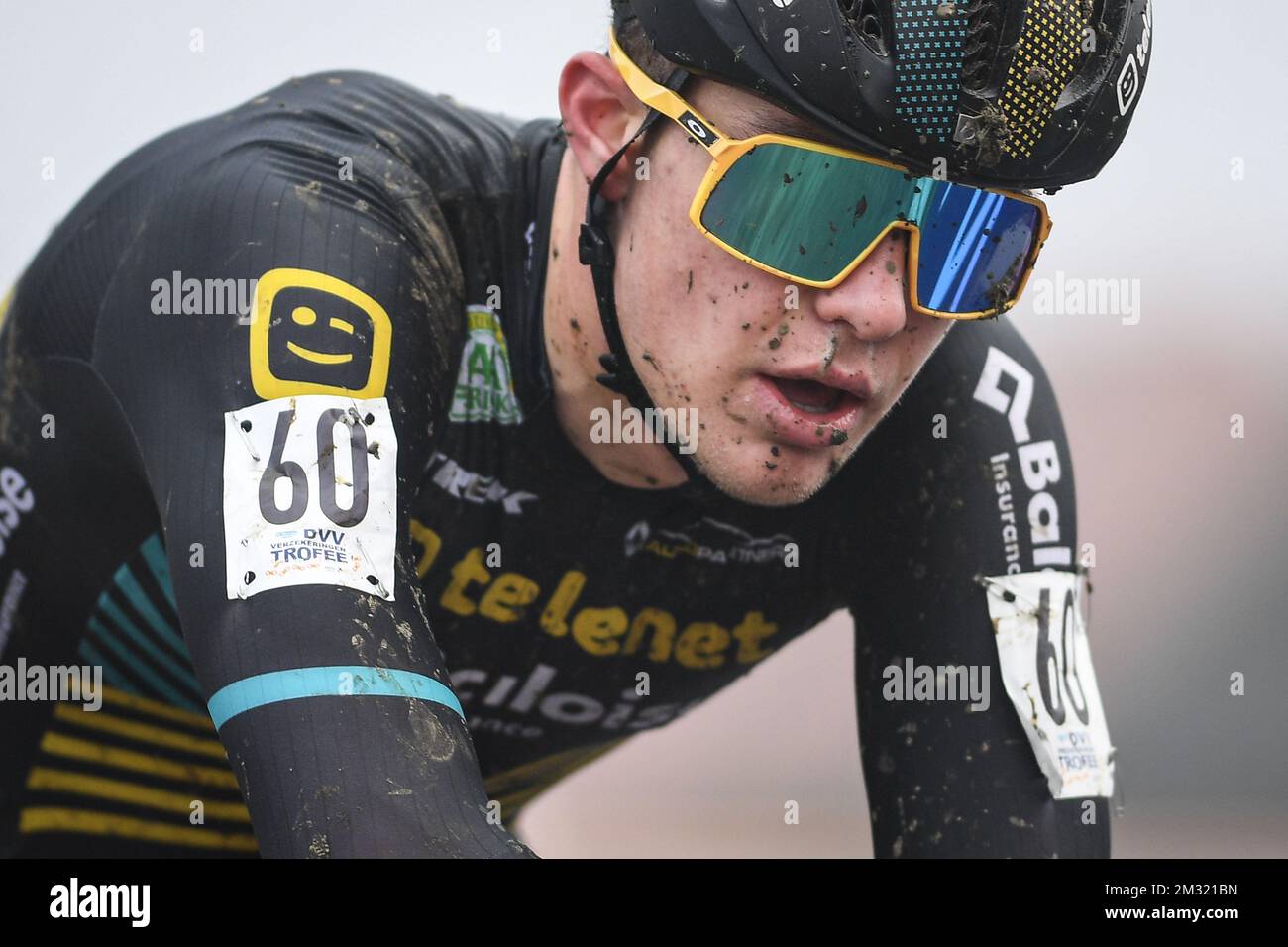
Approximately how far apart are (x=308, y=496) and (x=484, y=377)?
72 centimetres

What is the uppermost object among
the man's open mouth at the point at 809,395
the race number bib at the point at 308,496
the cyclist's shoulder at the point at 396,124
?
the cyclist's shoulder at the point at 396,124

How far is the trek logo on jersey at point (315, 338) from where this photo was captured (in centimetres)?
209

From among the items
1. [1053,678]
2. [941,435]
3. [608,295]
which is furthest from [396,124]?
[1053,678]

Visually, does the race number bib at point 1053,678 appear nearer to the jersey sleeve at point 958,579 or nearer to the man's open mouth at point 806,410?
the jersey sleeve at point 958,579

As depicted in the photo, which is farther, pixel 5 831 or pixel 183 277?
pixel 5 831

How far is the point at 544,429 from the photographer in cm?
275

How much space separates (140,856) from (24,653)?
1.64 ft

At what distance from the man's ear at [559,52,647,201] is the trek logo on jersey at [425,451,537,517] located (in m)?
0.55

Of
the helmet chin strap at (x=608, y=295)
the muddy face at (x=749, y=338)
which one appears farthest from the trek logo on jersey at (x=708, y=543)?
the muddy face at (x=749, y=338)

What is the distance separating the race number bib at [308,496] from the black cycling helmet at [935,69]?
0.74 metres

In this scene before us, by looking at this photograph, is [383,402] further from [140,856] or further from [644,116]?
[140,856]

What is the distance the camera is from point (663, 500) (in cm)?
285
